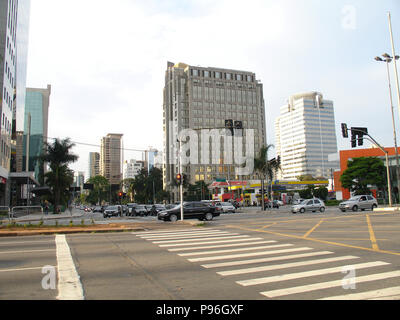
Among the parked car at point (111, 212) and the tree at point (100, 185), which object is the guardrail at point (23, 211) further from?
the tree at point (100, 185)

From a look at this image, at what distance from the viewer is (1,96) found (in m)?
43.2

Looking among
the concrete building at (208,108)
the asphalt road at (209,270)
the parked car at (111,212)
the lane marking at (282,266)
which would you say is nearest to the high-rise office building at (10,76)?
the parked car at (111,212)

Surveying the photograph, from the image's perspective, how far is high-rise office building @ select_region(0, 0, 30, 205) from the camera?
4462 cm

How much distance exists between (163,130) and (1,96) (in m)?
109

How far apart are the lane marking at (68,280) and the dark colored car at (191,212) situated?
57.5 ft

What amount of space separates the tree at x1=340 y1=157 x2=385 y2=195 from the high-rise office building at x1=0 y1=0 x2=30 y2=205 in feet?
172

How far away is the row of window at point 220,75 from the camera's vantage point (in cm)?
13588

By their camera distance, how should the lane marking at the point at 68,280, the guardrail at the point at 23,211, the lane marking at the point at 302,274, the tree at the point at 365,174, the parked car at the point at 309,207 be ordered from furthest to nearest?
the tree at the point at 365,174 < the parked car at the point at 309,207 < the guardrail at the point at 23,211 < the lane marking at the point at 302,274 < the lane marking at the point at 68,280

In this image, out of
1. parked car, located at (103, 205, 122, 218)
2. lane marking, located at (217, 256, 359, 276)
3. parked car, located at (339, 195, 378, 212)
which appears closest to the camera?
lane marking, located at (217, 256, 359, 276)

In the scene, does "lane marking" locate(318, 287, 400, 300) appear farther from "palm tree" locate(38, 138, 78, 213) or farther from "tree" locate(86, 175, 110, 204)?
"tree" locate(86, 175, 110, 204)

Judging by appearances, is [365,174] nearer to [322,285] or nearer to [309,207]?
[309,207]

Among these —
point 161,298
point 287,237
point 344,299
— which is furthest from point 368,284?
point 287,237

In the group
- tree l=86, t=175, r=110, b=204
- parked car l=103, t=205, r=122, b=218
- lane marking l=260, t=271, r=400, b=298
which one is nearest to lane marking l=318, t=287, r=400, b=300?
lane marking l=260, t=271, r=400, b=298
